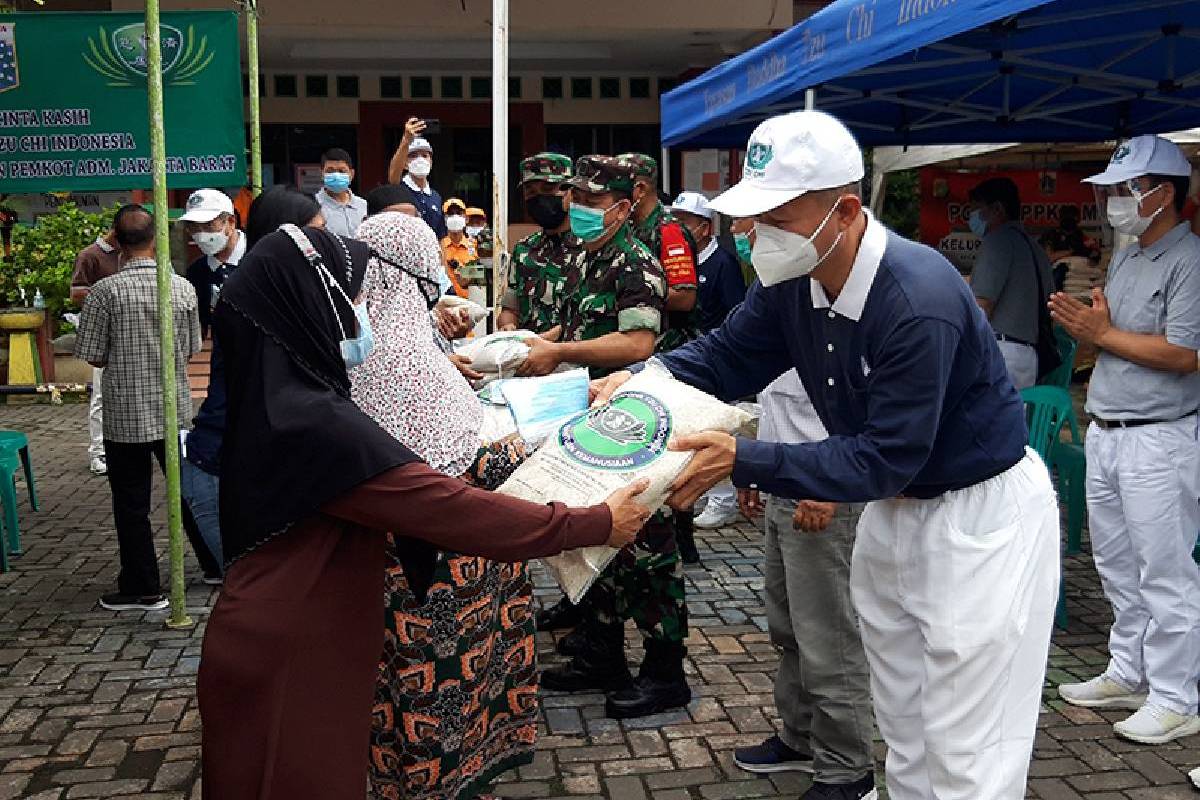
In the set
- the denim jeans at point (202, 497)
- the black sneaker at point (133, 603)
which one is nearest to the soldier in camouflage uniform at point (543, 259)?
the denim jeans at point (202, 497)

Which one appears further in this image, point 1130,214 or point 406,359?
point 1130,214

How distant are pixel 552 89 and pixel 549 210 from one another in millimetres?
13209

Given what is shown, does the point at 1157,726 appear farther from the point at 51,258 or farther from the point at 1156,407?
the point at 51,258

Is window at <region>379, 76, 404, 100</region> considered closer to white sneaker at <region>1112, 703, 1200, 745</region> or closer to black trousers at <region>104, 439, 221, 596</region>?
black trousers at <region>104, 439, 221, 596</region>

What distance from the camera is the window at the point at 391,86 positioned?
17312mm

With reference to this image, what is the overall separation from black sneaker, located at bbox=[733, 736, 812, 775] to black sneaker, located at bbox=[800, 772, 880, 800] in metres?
0.30

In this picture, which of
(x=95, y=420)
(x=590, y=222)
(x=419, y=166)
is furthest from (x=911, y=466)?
(x=419, y=166)

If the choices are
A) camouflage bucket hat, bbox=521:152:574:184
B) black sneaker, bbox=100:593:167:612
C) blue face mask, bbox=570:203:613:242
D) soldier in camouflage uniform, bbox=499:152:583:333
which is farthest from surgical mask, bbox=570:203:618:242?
black sneaker, bbox=100:593:167:612

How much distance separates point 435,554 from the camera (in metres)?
2.94

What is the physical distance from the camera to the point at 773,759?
3949 millimetres

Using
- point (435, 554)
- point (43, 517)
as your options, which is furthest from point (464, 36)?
point (435, 554)

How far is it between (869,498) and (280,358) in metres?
1.33

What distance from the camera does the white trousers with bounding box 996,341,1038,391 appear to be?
616 centimetres

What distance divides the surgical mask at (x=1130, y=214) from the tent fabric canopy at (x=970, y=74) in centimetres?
79
